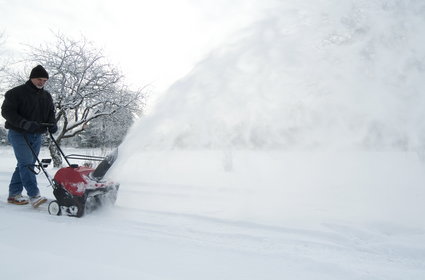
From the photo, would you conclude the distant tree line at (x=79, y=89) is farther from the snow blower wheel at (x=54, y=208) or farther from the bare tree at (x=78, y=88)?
the snow blower wheel at (x=54, y=208)

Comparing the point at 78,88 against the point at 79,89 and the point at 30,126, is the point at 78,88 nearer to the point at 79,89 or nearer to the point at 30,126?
the point at 79,89

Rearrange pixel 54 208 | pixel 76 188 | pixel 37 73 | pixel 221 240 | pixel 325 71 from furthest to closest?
pixel 325 71 → pixel 37 73 → pixel 54 208 → pixel 76 188 → pixel 221 240

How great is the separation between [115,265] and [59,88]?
1086cm

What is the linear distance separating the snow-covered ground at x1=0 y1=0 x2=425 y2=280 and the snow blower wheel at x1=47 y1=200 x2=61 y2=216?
10 cm

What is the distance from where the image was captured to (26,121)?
3842 mm

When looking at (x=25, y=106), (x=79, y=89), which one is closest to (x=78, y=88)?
Result: (x=79, y=89)

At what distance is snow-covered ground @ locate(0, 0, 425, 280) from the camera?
2.46 metres

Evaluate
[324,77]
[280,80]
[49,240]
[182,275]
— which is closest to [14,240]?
[49,240]

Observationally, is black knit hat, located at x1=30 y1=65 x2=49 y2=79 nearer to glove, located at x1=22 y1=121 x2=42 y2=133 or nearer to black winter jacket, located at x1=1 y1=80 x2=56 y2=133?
black winter jacket, located at x1=1 y1=80 x2=56 y2=133

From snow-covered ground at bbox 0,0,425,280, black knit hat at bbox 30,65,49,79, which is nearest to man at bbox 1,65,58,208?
black knit hat at bbox 30,65,49,79

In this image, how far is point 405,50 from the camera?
584cm

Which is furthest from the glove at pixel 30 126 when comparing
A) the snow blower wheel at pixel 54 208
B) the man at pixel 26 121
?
the snow blower wheel at pixel 54 208

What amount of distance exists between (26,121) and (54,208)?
121 cm

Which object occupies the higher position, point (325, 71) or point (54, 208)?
point (325, 71)
